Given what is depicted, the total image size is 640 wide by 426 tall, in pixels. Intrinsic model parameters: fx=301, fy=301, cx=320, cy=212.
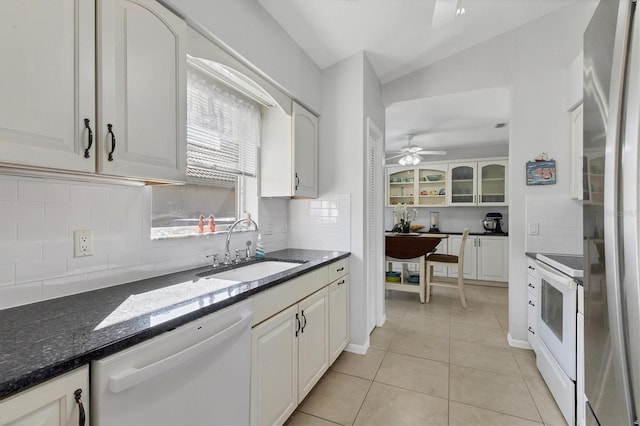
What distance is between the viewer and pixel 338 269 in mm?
2414

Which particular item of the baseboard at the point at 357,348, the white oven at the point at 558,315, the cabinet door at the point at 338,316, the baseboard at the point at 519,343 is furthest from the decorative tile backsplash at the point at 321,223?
the baseboard at the point at 519,343

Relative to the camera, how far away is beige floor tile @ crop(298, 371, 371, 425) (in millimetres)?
1877

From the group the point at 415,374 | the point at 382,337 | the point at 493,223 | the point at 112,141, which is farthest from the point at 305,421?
the point at 493,223

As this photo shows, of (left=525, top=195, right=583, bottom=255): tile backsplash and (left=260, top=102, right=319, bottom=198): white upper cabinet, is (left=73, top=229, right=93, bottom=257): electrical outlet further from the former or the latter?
(left=525, top=195, right=583, bottom=255): tile backsplash

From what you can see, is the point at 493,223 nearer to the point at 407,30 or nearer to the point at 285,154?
the point at 407,30

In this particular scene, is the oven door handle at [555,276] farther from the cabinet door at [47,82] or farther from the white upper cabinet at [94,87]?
the cabinet door at [47,82]

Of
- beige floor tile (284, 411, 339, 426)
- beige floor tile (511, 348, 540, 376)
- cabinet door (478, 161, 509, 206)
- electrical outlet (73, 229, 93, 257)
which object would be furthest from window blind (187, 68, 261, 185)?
cabinet door (478, 161, 509, 206)

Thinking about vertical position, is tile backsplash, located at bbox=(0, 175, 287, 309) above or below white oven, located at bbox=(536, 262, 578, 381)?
above

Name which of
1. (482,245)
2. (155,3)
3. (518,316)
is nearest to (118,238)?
(155,3)

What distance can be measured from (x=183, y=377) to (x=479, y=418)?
70.6 inches

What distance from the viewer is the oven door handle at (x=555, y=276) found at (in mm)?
1755

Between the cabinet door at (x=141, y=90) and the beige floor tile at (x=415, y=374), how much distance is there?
2.05m

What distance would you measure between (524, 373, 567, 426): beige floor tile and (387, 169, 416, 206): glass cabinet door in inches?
A: 153

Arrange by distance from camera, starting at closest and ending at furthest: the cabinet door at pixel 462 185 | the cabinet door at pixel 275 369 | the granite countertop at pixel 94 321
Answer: the granite countertop at pixel 94 321
the cabinet door at pixel 275 369
the cabinet door at pixel 462 185
